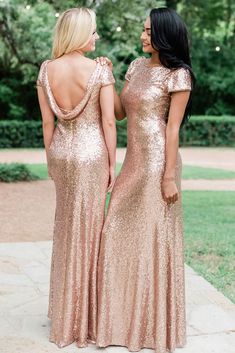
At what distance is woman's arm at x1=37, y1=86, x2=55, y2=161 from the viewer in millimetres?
3545

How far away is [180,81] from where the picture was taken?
3.33 meters

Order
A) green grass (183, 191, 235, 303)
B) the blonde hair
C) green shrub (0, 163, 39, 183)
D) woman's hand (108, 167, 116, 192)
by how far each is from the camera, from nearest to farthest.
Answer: the blonde hair → woman's hand (108, 167, 116, 192) → green grass (183, 191, 235, 303) → green shrub (0, 163, 39, 183)

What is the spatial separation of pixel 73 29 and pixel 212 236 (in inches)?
176

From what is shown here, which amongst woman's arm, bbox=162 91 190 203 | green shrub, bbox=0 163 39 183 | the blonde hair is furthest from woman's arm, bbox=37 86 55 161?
green shrub, bbox=0 163 39 183

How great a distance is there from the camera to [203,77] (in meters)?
26.6

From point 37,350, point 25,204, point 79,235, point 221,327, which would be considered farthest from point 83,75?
point 25,204

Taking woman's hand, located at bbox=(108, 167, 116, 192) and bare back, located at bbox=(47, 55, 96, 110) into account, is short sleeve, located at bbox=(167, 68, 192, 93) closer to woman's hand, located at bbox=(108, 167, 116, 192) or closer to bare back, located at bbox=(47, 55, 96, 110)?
bare back, located at bbox=(47, 55, 96, 110)

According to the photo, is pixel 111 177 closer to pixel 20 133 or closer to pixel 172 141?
pixel 172 141

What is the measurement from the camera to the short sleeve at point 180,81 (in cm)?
333

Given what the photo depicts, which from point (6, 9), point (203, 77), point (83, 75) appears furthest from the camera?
point (203, 77)

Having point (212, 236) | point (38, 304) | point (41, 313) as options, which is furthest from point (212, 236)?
point (41, 313)

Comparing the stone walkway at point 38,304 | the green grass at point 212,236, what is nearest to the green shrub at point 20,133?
the green grass at point 212,236

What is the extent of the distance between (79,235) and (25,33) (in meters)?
10.5

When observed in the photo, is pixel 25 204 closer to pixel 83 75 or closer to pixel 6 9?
pixel 6 9
